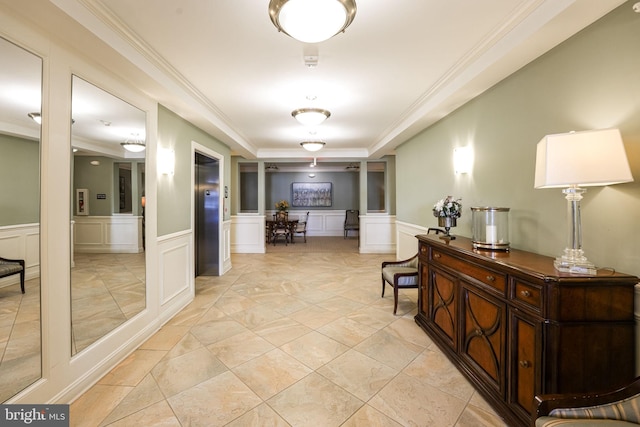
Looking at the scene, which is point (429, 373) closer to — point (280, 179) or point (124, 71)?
point (124, 71)

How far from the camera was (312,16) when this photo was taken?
1617 mm

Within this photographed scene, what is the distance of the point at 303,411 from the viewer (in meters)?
1.84

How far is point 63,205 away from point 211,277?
3393 millimetres

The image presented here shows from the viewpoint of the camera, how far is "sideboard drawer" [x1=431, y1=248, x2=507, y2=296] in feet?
5.94

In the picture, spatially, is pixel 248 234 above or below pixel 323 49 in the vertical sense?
below

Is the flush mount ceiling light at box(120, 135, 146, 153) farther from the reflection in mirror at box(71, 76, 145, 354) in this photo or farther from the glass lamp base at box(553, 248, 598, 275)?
the glass lamp base at box(553, 248, 598, 275)

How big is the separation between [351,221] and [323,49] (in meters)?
8.86

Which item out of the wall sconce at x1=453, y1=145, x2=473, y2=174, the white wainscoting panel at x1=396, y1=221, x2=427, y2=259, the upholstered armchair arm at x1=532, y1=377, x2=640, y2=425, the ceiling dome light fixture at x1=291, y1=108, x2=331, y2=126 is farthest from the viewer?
the white wainscoting panel at x1=396, y1=221, x2=427, y2=259

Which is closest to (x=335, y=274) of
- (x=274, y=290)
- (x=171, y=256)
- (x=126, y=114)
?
(x=274, y=290)

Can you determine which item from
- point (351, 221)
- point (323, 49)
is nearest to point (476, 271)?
point (323, 49)

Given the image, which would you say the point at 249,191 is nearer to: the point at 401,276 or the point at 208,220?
the point at 208,220

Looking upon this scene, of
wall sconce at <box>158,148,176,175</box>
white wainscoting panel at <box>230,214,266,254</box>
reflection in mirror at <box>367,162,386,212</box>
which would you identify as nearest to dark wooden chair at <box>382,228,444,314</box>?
wall sconce at <box>158,148,176,175</box>

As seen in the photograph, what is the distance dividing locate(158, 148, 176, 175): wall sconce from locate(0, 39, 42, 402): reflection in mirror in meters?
1.44

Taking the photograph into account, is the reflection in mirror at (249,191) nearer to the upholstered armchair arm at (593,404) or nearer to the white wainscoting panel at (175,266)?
the white wainscoting panel at (175,266)
